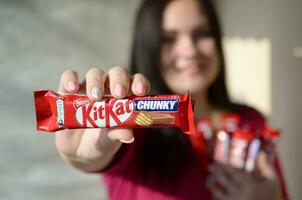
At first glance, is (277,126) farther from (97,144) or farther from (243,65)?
(97,144)

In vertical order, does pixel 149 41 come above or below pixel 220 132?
above

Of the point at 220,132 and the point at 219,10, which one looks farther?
the point at 219,10

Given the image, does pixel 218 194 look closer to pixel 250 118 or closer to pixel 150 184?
pixel 150 184

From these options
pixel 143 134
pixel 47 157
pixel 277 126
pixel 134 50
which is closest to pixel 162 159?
pixel 143 134

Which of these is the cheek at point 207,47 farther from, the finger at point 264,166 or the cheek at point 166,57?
the finger at point 264,166

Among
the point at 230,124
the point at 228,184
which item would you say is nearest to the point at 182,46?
the point at 230,124

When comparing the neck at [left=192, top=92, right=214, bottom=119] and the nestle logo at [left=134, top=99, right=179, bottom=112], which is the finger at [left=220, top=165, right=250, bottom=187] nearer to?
the neck at [left=192, top=92, right=214, bottom=119]
